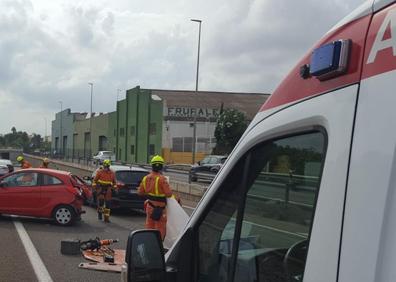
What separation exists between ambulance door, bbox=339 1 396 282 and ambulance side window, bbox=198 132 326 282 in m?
0.26

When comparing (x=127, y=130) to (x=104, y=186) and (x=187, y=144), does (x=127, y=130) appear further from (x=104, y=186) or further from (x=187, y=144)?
(x=104, y=186)

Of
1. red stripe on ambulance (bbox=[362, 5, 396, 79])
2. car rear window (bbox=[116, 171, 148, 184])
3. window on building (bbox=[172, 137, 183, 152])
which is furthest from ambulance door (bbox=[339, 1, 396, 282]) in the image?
window on building (bbox=[172, 137, 183, 152])

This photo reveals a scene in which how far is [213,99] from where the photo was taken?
8031 cm

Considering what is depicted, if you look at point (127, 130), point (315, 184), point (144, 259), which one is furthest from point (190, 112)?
point (315, 184)

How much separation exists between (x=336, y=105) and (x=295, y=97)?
0.30 metres

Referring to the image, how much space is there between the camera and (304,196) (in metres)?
1.90

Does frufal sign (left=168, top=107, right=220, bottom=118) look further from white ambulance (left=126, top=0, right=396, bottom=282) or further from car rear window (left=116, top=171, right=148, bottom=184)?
white ambulance (left=126, top=0, right=396, bottom=282)

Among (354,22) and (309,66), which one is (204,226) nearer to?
(309,66)

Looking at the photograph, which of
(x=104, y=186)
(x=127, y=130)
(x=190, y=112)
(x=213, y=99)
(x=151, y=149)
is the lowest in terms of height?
(x=151, y=149)

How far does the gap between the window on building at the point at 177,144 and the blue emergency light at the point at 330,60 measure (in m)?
68.8

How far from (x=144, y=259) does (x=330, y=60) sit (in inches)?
54.7

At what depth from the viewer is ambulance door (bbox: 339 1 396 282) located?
4.56 feet

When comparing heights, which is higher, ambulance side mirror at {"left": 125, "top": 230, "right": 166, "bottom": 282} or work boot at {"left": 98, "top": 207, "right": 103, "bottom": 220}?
ambulance side mirror at {"left": 125, "top": 230, "right": 166, "bottom": 282}

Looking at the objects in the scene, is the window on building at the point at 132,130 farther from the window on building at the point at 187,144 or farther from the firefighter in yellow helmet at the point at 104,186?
the firefighter in yellow helmet at the point at 104,186
